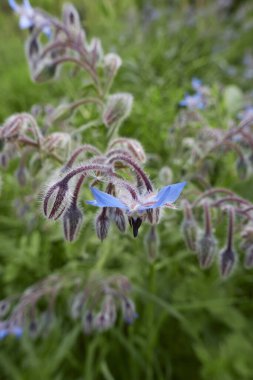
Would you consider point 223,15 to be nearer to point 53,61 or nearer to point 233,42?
point 233,42

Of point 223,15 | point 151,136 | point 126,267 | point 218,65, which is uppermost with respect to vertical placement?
point 223,15

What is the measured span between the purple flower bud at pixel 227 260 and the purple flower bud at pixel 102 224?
40 centimetres

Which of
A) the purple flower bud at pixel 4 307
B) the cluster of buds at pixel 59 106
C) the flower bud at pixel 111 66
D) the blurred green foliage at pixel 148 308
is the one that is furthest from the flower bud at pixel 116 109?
the purple flower bud at pixel 4 307

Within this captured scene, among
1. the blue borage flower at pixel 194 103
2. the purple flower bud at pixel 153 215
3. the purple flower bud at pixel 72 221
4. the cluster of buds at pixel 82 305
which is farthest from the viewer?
the blue borage flower at pixel 194 103

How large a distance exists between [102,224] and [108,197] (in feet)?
0.70

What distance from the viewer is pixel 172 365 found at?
5.72 feet

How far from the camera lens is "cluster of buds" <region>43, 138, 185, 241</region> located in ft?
2.46

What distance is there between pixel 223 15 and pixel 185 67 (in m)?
2.91

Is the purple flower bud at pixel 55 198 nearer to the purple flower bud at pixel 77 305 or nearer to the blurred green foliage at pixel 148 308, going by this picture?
the blurred green foliage at pixel 148 308

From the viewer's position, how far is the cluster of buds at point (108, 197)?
0.75 m

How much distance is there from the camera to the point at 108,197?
0.69m

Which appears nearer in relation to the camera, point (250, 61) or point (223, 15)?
point (250, 61)

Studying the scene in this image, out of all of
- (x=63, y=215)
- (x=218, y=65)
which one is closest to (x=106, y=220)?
(x=63, y=215)

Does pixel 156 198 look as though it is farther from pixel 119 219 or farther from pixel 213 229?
pixel 213 229
